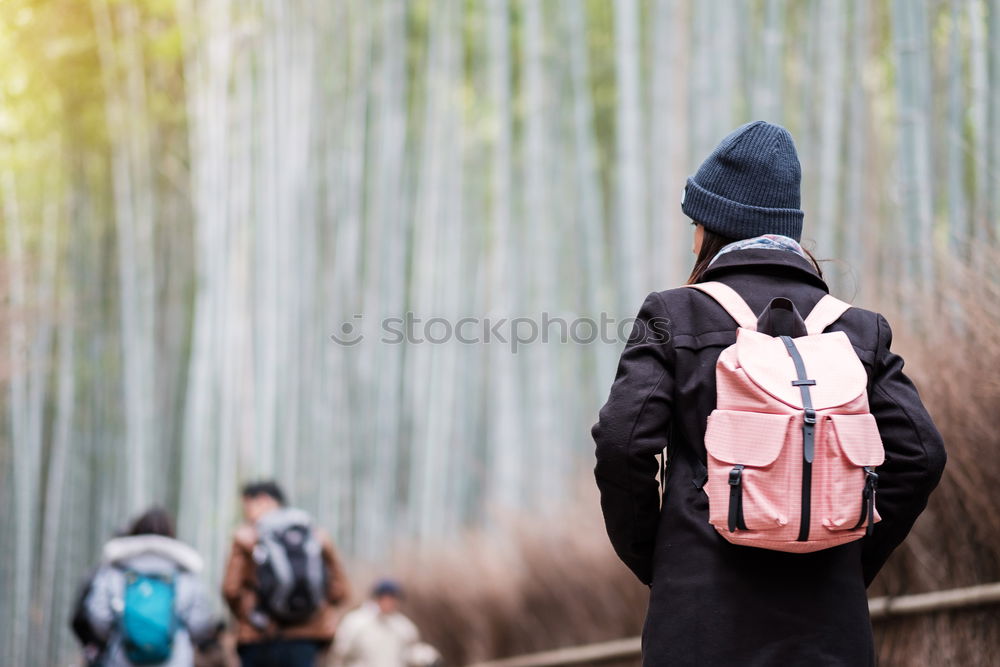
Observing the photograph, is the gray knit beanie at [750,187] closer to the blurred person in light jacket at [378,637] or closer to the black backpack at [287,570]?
the black backpack at [287,570]

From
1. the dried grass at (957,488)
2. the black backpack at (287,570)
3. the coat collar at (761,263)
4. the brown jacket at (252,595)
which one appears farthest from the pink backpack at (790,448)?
the brown jacket at (252,595)

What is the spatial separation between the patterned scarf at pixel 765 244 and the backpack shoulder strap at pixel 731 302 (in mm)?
63

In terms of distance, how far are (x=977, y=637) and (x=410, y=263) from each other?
7161 millimetres

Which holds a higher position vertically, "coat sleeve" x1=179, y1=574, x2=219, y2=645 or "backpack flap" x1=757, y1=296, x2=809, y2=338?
"backpack flap" x1=757, y1=296, x2=809, y2=338

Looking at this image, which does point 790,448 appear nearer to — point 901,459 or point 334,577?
point 901,459

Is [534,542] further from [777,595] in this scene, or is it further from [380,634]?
[777,595]

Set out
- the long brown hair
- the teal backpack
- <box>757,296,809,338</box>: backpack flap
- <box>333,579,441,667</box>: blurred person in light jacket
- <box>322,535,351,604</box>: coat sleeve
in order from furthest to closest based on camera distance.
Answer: <box>333,579,441,667</box>: blurred person in light jacket → <box>322,535,351,604</box>: coat sleeve → the teal backpack → the long brown hair → <box>757,296,809,338</box>: backpack flap

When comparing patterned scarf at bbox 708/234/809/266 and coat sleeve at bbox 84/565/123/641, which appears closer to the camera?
patterned scarf at bbox 708/234/809/266

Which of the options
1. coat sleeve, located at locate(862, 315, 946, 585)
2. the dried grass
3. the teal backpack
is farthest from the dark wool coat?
the teal backpack

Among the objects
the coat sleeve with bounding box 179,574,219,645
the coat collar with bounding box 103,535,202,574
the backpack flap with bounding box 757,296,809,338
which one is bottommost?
the coat sleeve with bounding box 179,574,219,645

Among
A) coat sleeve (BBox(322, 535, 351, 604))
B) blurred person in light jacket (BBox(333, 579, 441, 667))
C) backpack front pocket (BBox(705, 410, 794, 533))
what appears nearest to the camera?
backpack front pocket (BBox(705, 410, 794, 533))

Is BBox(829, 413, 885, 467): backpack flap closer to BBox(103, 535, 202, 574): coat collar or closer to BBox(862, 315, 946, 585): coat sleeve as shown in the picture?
BBox(862, 315, 946, 585): coat sleeve

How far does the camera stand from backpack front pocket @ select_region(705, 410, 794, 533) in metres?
1.55

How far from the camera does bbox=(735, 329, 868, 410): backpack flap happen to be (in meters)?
1.57
